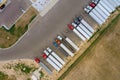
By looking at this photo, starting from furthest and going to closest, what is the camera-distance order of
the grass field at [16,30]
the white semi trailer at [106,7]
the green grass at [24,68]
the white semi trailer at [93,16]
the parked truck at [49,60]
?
the green grass at [24,68] → the parked truck at [49,60] → the grass field at [16,30] → the white semi trailer at [93,16] → the white semi trailer at [106,7]

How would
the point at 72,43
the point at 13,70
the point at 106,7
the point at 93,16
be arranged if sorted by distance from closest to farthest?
the point at 106,7 < the point at 93,16 < the point at 72,43 < the point at 13,70

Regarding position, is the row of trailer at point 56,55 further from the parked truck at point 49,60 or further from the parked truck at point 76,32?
the parked truck at point 76,32

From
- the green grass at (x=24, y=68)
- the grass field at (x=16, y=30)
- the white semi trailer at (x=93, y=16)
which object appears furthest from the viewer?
the green grass at (x=24, y=68)

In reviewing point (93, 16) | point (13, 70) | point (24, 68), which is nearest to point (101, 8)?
point (93, 16)

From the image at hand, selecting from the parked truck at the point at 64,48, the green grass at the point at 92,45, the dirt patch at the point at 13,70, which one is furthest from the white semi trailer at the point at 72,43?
the dirt patch at the point at 13,70

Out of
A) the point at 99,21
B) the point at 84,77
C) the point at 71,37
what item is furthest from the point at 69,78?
the point at 99,21

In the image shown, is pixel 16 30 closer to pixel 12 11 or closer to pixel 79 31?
pixel 12 11
